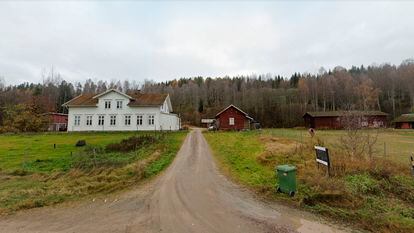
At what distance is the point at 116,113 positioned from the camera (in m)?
41.5

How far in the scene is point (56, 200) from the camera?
935cm

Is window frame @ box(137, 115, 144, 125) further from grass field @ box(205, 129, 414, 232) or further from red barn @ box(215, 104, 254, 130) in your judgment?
grass field @ box(205, 129, 414, 232)

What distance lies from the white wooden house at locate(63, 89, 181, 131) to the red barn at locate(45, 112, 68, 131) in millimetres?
12906

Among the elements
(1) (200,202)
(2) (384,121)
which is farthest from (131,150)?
(2) (384,121)

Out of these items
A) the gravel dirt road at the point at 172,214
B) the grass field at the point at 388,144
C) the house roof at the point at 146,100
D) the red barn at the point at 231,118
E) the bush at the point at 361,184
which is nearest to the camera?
the gravel dirt road at the point at 172,214

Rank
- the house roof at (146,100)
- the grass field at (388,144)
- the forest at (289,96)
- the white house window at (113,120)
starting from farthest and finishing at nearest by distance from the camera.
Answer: the forest at (289,96) < the white house window at (113,120) < the house roof at (146,100) < the grass field at (388,144)

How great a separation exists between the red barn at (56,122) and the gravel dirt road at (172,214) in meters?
49.0

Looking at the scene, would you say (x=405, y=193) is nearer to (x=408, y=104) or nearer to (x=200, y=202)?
(x=200, y=202)

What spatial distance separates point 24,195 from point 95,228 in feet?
16.2

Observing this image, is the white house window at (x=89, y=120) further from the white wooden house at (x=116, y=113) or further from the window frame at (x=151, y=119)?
the window frame at (x=151, y=119)

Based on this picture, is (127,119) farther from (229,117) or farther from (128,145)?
(128,145)

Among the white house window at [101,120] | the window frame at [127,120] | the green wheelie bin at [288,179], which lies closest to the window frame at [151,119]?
the window frame at [127,120]

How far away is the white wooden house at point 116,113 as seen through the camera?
135ft

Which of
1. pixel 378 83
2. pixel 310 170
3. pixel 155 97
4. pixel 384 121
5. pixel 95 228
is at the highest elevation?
pixel 378 83
